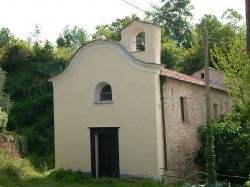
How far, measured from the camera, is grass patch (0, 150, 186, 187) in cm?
1739

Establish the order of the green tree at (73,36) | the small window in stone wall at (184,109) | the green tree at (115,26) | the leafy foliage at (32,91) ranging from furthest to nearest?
the green tree at (73,36) < the green tree at (115,26) < the leafy foliage at (32,91) < the small window in stone wall at (184,109)

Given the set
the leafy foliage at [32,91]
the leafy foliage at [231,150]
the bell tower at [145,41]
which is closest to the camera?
the bell tower at [145,41]

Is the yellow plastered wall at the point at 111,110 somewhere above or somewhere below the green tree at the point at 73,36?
below

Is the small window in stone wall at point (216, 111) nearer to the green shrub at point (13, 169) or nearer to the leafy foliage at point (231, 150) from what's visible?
the leafy foliage at point (231, 150)


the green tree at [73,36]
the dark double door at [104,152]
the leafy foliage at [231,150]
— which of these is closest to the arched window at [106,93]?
the dark double door at [104,152]

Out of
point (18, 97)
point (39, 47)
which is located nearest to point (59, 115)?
point (18, 97)

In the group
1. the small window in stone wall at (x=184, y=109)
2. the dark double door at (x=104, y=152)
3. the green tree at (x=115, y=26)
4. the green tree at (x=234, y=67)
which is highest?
the green tree at (x=115, y=26)

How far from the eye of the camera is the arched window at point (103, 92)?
67.3 ft

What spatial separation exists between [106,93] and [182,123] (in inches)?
160

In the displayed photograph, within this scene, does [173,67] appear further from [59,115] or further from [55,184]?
[55,184]

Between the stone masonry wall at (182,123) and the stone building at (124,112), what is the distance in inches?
1.8

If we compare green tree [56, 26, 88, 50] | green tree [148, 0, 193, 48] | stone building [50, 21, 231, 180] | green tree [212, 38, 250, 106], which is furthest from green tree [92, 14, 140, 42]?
stone building [50, 21, 231, 180]

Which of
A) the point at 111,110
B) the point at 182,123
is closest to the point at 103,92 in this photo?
the point at 111,110

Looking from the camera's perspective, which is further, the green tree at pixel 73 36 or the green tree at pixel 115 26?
the green tree at pixel 73 36
